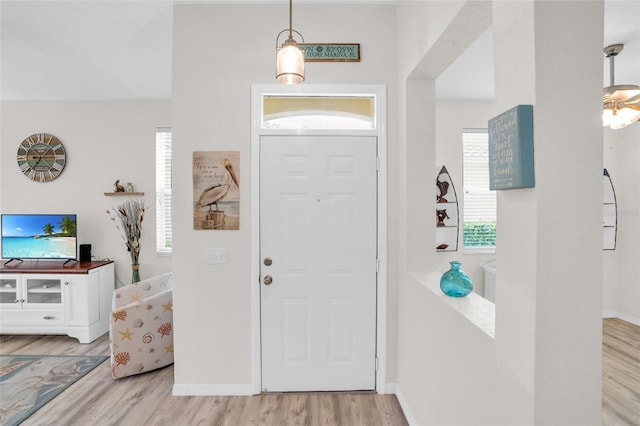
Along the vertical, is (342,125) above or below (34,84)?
below

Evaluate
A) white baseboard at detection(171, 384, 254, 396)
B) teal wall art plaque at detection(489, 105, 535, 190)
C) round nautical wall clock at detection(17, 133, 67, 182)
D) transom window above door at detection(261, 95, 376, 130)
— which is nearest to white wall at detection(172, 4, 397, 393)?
white baseboard at detection(171, 384, 254, 396)

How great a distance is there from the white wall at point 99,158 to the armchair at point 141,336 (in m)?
1.19

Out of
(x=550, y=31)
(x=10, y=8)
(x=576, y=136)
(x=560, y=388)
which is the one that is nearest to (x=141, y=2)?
(x=10, y=8)

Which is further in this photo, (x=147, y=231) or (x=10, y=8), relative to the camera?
(x=147, y=231)

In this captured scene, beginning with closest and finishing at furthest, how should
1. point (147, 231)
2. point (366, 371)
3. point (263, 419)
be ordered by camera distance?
point (263, 419)
point (366, 371)
point (147, 231)

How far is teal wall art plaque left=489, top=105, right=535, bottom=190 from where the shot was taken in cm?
105

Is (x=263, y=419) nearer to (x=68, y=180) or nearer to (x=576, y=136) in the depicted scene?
(x=576, y=136)

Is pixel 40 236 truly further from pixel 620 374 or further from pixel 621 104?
pixel 620 374

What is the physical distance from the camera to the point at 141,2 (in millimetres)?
2477

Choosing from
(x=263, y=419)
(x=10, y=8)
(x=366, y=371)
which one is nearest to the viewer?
(x=263, y=419)

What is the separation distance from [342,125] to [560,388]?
6.79ft

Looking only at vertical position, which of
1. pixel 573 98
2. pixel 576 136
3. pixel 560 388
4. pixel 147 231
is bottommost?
pixel 560 388

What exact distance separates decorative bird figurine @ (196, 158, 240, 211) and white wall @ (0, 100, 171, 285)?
1990 millimetres

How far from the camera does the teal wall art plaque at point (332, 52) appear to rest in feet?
8.57
